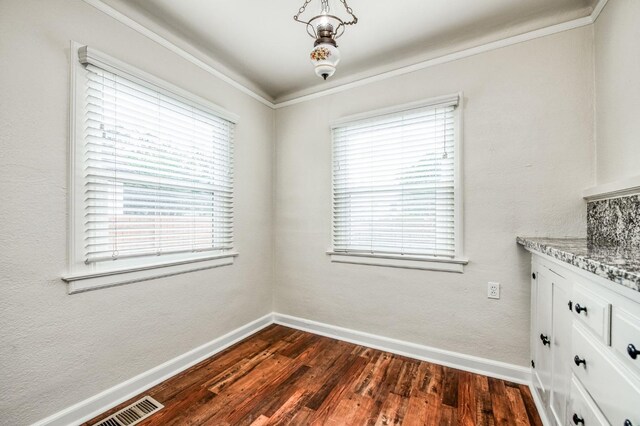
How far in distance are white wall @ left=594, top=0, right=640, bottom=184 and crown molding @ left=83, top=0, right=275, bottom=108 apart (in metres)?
2.69

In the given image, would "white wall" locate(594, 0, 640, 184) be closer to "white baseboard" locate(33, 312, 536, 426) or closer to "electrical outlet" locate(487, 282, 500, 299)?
"electrical outlet" locate(487, 282, 500, 299)

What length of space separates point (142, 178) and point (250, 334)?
1753 millimetres

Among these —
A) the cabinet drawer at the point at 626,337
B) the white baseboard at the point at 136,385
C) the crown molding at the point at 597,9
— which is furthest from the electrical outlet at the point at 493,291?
the white baseboard at the point at 136,385

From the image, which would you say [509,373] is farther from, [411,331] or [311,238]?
[311,238]

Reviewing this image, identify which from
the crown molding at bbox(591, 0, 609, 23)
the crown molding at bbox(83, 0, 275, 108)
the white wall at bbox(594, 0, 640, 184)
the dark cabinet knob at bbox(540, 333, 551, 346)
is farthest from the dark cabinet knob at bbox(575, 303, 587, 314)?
the crown molding at bbox(83, 0, 275, 108)

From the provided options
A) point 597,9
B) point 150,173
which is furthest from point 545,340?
point 150,173

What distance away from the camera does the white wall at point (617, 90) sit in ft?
4.78

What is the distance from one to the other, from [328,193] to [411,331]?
1.44 metres

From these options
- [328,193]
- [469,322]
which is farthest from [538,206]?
[328,193]

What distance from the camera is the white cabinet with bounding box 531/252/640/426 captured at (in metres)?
0.79

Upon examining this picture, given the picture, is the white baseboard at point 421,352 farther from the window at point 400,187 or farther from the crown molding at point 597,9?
the crown molding at point 597,9

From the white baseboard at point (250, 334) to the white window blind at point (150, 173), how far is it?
2.69 ft

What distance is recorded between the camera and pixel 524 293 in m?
2.03

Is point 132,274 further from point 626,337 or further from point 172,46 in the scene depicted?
point 626,337
